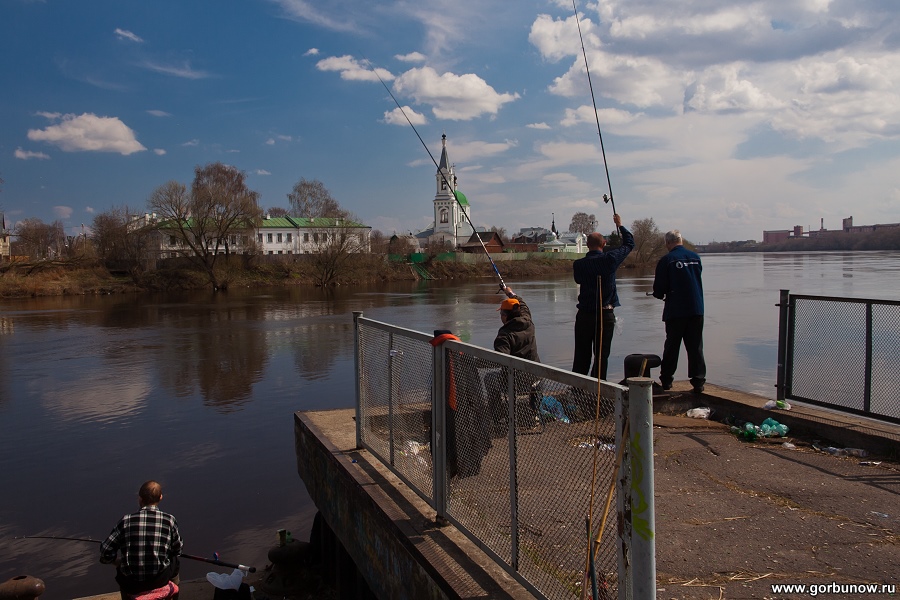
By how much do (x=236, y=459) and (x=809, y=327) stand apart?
8.07 metres

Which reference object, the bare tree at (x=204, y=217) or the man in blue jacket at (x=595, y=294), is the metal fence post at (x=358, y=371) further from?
the bare tree at (x=204, y=217)

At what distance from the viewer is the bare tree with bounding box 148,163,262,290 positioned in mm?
64250

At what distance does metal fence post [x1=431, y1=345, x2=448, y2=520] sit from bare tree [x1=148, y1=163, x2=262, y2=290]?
63.9 m

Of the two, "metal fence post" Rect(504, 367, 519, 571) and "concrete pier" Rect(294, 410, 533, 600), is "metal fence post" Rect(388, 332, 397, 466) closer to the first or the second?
"concrete pier" Rect(294, 410, 533, 600)

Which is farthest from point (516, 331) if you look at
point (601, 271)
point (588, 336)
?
point (601, 271)

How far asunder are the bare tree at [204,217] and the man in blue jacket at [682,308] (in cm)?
6208

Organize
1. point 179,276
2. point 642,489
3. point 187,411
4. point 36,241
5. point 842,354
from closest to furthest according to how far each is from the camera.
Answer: point 642,489 < point 842,354 < point 187,411 < point 179,276 < point 36,241

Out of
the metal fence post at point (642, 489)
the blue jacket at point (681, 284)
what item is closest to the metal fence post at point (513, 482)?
the metal fence post at point (642, 489)

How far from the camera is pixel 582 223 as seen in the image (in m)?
173

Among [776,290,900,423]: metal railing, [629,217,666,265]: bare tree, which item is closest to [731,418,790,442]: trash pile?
[776,290,900,423]: metal railing

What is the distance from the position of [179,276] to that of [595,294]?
6465 cm

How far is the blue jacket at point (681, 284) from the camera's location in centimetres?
710

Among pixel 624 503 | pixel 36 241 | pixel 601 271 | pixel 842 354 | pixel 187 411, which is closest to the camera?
pixel 624 503

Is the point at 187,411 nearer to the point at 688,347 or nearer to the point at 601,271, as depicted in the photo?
the point at 601,271
